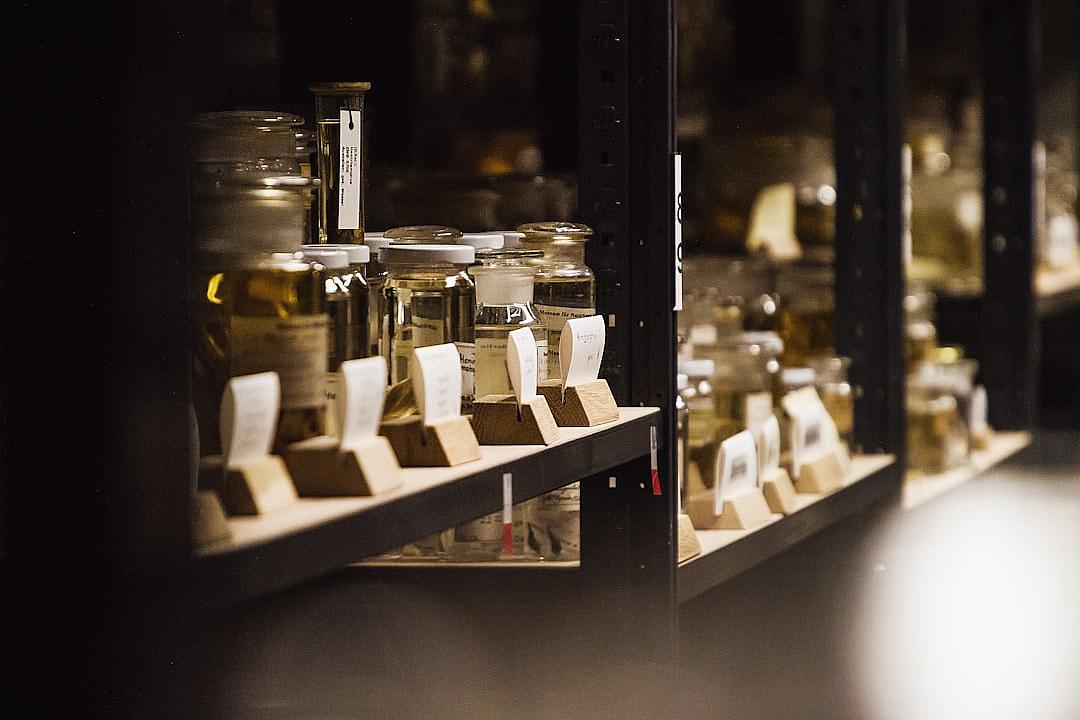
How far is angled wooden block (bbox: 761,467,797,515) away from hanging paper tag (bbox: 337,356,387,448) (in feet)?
2.93

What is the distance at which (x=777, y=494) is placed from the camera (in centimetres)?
186

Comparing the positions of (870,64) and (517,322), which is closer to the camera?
(517,322)

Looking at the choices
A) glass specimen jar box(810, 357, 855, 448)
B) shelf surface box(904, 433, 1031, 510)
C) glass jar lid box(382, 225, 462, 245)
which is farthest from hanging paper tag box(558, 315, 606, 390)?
shelf surface box(904, 433, 1031, 510)

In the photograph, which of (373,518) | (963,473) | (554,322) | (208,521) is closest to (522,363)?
(554,322)

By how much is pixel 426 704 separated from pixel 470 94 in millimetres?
901

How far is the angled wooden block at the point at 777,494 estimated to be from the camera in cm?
186

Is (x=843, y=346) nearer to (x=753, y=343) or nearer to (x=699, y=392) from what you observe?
(x=753, y=343)

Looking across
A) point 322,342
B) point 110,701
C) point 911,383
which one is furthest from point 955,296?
point 110,701

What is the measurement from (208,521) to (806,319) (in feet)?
5.22

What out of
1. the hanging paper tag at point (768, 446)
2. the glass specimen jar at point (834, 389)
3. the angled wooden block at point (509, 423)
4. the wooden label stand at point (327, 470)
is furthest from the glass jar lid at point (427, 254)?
the glass specimen jar at point (834, 389)

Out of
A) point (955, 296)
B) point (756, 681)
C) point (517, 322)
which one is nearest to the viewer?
point (517, 322)

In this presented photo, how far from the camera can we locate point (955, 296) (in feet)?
10.8

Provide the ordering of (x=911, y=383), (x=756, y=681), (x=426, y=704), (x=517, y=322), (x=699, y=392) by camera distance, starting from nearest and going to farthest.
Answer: (x=517, y=322) → (x=426, y=704) → (x=699, y=392) → (x=756, y=681) → (x=911, y=383)

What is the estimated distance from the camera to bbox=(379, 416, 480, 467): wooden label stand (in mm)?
1147
